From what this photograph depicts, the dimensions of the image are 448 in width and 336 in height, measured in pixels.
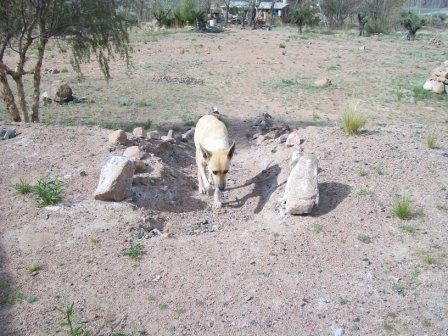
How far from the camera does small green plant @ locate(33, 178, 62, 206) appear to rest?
20.6 ft

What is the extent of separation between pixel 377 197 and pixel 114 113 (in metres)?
9.09

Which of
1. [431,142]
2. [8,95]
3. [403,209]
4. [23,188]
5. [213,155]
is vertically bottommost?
[403,209]

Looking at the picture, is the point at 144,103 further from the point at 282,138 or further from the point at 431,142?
the point at 431,142

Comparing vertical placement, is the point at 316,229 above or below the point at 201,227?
above

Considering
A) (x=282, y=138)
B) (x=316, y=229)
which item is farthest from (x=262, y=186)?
(x=316, y=229)

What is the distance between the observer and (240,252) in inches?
212

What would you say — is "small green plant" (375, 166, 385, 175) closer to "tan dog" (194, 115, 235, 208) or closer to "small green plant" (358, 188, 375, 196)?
"small green plant" (358, 188, 375, 196)

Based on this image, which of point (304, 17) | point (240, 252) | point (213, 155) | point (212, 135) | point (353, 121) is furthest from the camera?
point (304, 17)

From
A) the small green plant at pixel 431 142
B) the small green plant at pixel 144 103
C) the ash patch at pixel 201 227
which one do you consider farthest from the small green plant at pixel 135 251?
the small green plant at pixel 144 103

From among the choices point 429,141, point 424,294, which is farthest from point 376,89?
point 424,294

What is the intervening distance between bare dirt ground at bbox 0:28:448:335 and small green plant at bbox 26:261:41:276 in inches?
2.2

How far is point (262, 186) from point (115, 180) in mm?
2562

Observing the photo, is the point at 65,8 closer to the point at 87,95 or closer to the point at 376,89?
the point at 87,95

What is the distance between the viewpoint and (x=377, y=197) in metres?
6.16
